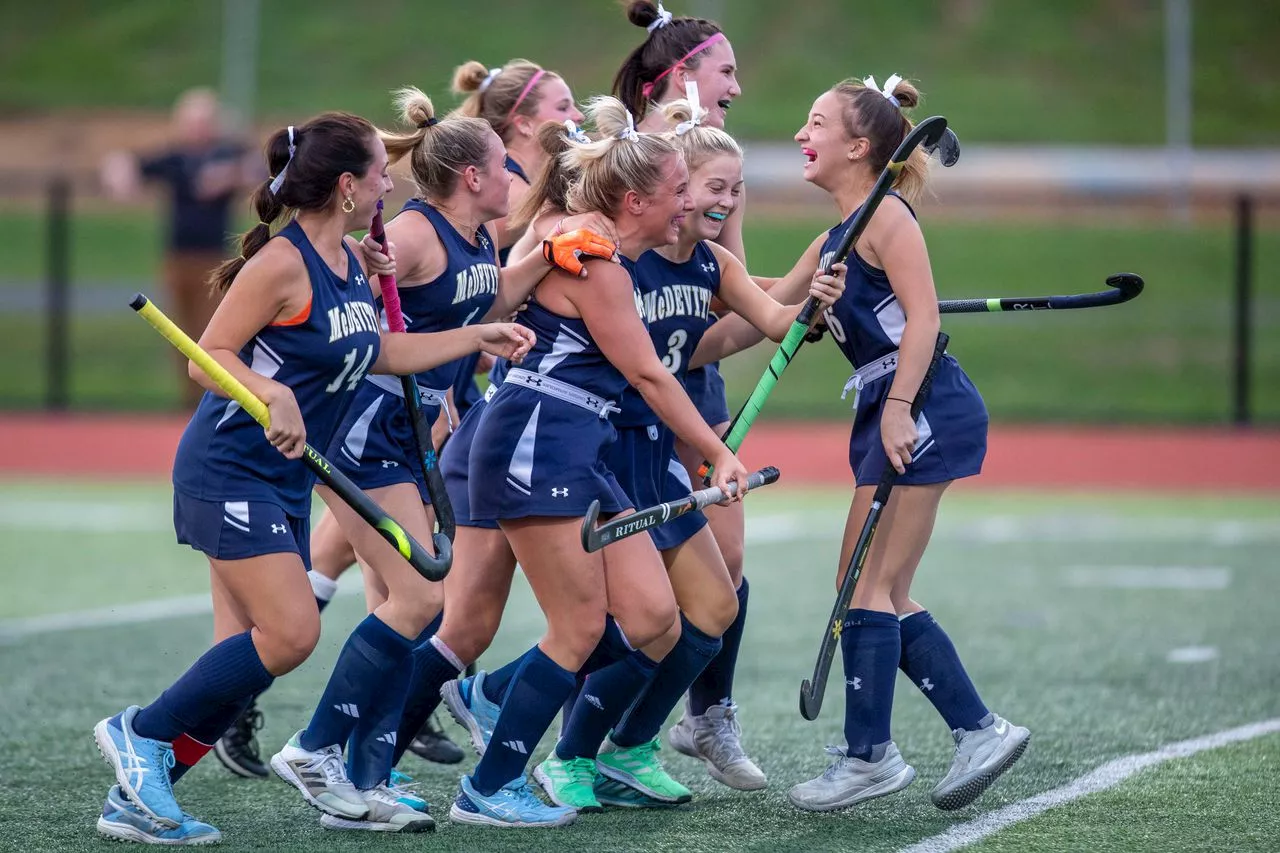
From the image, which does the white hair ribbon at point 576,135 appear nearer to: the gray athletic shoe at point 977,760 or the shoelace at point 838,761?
the shoelace at point 838,761

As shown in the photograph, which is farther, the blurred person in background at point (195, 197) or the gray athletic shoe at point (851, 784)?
the blurred person in background at point (195, 197)

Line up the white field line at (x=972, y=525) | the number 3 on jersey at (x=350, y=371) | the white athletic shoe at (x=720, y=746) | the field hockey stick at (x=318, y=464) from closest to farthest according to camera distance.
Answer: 1. the field hockey stick at (x=318, y=464)
2. the number 3 on jersey at (x=350, y=371)
3. the white athletic shoe at (x=720, y=746)
4. the white field line at (x=972, y=525)

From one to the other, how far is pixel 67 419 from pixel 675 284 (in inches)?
473

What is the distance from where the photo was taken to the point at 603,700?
436 cm

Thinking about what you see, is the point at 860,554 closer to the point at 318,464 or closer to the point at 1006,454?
the point at 318,464

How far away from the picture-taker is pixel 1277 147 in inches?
1219

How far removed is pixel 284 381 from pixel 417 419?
0.48 m

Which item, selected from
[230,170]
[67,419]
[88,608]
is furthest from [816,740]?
[67,419]

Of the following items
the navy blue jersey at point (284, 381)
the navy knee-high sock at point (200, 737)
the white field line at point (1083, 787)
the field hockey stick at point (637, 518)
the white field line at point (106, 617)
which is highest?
the navy blue jersey at point (284, 381)

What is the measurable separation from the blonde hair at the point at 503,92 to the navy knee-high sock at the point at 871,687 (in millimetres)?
2128

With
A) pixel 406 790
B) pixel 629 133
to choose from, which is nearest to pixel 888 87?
pixel 629 133

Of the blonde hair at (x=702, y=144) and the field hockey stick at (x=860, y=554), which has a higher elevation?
the blonde hair at (x=702, y=144)

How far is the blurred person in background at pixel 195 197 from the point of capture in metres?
14.2

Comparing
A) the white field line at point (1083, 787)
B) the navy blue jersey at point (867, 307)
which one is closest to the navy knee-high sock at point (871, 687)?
the white field line at point (1083, 787)
